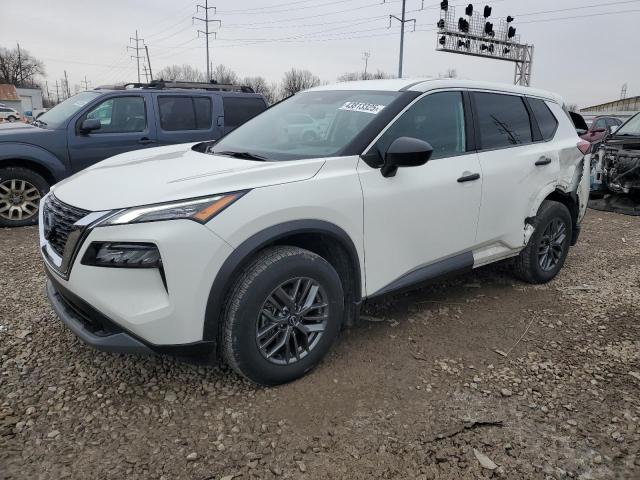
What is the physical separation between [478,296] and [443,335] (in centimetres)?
91

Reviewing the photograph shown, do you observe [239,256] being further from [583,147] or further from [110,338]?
[583,147]

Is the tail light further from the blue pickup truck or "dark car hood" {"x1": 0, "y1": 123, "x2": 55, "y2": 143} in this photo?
"dark car hood" {"x1": 0, "y1": 123, "x2": 55, "y2": 143}

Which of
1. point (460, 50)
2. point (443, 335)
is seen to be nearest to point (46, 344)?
point (443, 335)

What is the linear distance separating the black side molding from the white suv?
0.5 inches

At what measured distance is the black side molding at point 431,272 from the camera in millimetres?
3086

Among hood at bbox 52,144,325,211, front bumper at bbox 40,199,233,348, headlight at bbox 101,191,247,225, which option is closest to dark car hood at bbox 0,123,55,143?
hood at bbox 52,144,325,211

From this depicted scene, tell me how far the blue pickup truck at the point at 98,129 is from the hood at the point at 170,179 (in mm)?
3193

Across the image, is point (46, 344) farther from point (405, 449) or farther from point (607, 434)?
point (607, 434)

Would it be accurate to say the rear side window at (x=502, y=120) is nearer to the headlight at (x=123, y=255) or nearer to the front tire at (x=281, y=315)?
the front tire at (x=281, y=315)

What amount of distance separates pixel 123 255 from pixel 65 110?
17.9 feet

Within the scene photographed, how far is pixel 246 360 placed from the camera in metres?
2.49

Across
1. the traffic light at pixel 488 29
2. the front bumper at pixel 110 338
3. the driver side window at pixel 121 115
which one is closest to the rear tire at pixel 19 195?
the driver side window at pixel 121 115

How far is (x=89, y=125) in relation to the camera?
249 inches

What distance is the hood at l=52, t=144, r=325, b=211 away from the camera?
236cm
